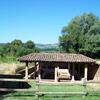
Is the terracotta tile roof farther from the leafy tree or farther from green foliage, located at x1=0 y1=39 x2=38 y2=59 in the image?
the leafy tree

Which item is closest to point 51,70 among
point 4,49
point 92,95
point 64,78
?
point 64,78

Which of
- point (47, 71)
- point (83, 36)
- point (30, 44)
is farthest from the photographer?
point (30, 44)

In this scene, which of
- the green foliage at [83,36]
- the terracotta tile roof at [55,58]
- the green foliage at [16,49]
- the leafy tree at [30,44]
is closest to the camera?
the terracotta tile roof at [55,58]

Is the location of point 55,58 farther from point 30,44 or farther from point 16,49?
point 30,44

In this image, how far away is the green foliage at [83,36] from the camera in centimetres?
5837

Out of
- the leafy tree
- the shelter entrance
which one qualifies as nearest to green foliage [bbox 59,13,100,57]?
the leafy tree

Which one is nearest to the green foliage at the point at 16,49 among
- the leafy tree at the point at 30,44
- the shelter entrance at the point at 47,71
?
the leafy tree at the point at 30,44

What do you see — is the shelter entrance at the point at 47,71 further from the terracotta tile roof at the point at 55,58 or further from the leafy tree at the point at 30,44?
the leafy tree at the point at 30,44

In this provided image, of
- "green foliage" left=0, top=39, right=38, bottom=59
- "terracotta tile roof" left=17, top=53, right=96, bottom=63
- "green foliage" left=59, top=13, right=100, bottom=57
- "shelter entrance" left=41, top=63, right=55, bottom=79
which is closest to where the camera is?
"terracotta tile roof" left=17, top=53, right=96, bottom=63

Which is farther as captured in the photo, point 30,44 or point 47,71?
point 30,44

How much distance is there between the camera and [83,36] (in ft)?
196

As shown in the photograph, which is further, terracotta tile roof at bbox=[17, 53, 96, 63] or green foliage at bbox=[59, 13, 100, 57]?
green foliage at bbox=[59, 13, 100, 57]

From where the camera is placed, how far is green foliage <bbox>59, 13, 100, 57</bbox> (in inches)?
2298

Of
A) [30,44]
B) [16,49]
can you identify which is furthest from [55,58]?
[30,44]
